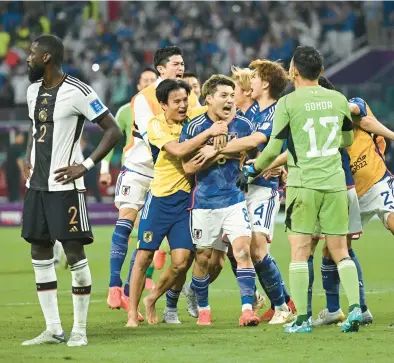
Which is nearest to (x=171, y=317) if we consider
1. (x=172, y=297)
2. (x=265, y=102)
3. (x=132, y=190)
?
(x=172, y=297)

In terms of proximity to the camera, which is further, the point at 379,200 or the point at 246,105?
the point at 246,105

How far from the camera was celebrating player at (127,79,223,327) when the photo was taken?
8945mm

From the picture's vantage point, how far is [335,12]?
29.8 metres

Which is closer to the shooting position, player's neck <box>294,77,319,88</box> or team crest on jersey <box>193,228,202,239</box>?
player's neck <box>294,77,319,88</box>

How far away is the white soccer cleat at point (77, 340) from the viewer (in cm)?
773

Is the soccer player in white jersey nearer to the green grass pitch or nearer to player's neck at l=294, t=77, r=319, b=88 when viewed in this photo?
the green grass pitch

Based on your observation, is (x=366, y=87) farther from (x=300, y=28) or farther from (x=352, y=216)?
(x=352, y=216)

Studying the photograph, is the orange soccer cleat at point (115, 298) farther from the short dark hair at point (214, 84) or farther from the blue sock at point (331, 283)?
the short dark hair at point (214, 84)

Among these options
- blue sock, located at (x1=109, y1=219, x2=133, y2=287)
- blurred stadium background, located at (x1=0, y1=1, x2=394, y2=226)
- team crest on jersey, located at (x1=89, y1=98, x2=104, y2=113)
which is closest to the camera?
team crest on jersey, located at (x1=89, y1=98, x2=104, y2=113)

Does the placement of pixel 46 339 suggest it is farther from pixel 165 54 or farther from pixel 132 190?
pixel 165 54

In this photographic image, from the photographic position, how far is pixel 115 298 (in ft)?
31.9

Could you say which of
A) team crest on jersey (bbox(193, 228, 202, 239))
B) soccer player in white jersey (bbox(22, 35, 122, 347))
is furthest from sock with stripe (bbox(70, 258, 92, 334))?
team crest on jersey (bbox(193, 228, 202, 239))

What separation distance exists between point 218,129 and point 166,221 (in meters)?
0.96

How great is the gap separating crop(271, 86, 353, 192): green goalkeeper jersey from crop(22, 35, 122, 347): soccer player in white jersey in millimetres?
1295
